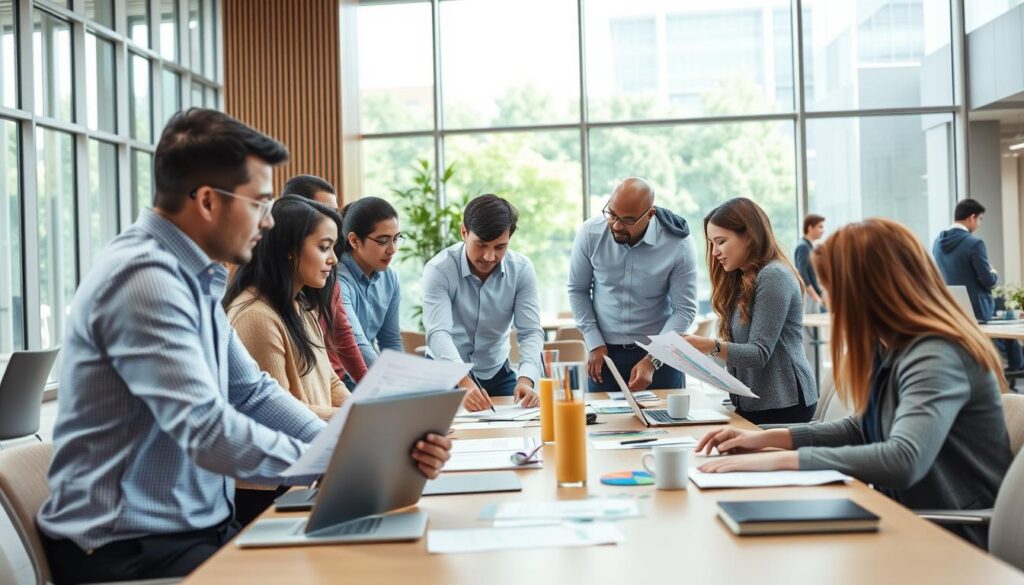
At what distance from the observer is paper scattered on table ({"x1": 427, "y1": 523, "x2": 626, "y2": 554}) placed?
1477mm

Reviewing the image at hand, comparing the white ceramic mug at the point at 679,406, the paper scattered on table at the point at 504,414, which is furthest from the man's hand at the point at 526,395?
the white ceramic mug at the point at 679,406

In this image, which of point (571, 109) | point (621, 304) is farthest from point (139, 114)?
point (621, 304)

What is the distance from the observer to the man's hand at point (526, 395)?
10.3ft

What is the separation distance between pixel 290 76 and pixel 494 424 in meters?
7.32

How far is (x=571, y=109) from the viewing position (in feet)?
31.3

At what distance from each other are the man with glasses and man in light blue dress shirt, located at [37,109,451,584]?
220cm

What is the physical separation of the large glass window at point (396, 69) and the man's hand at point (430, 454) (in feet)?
26.9

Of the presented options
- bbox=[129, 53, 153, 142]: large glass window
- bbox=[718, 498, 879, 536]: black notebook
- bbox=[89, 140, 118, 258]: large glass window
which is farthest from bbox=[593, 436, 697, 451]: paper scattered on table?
bbox=[129, 53, 153, 142]: large glass window

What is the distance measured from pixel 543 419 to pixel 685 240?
1731 mm

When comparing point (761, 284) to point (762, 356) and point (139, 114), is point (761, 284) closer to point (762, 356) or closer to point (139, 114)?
point (762, 356)

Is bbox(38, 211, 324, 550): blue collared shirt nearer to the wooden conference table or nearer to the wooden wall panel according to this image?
the wooden conference table

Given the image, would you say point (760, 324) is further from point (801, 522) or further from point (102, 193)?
point (102, 193)

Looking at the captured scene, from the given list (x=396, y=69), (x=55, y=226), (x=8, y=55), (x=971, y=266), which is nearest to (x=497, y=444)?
(x=8, y=55)

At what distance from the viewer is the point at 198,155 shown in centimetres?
174
